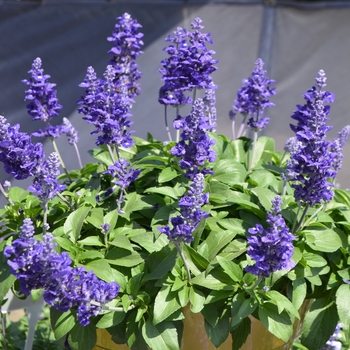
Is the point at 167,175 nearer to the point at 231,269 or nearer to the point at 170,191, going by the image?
the point at 170,191

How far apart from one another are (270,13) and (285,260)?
4965 millimetres

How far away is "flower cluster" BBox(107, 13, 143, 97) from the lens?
2434mm

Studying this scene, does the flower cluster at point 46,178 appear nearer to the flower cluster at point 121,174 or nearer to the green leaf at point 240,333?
the flower cluster at point 121,174

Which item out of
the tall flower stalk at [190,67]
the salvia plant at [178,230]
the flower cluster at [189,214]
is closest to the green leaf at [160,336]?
the salvia plant at [178,230]

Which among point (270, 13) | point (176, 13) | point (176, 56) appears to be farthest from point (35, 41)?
point (176, 56)

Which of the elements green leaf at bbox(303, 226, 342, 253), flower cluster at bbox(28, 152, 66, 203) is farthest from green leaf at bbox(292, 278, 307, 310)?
flower cluster at bbox(28, 152, 66, 203)

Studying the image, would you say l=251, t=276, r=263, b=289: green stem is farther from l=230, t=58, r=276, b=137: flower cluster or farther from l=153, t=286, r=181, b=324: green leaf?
l=230, t=58, r=276, b=137: flower cluster

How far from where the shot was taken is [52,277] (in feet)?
5.11

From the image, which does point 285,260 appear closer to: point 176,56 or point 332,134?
point 176,56

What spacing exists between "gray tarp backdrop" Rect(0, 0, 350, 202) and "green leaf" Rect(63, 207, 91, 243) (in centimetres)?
276

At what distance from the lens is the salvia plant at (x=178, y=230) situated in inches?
69.3

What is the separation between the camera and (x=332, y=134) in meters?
6.20

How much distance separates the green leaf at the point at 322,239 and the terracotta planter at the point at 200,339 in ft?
1.02

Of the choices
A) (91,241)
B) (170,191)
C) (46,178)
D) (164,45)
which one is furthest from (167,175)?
(164,45)
